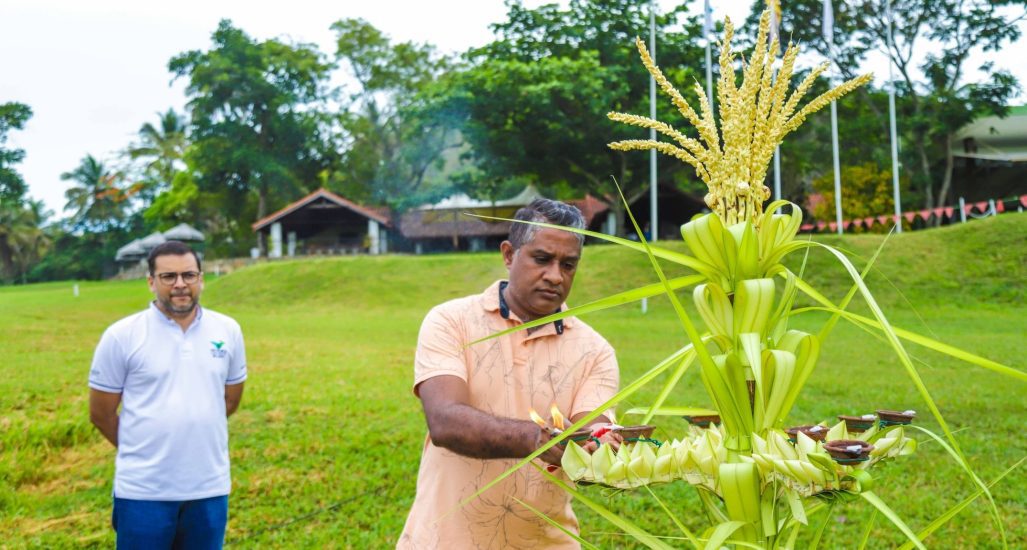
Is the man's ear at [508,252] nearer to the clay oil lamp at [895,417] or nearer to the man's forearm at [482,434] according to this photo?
the man's forearm at [482,434]

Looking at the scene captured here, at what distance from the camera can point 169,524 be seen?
3381 millimetres

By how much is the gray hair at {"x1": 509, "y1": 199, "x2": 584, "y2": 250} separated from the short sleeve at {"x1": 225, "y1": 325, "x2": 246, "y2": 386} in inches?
80.1

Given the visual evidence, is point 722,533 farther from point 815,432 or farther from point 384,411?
point 384,411

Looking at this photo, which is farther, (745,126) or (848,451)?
(745,126)

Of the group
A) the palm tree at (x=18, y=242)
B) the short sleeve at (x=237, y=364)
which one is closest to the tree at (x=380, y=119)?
the palm tree at (x=18, y=242)

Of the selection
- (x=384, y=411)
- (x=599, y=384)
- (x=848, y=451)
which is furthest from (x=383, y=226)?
(x=848, y=451)

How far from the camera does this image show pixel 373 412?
8727mm

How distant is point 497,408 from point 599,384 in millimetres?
287

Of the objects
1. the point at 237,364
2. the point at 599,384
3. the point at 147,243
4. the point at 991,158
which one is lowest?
the point at 237,364

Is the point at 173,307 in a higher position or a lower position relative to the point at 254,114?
lower

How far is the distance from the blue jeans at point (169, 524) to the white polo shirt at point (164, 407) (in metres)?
0.04

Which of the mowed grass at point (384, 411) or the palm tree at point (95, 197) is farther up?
the palm tree at point (95, 197)

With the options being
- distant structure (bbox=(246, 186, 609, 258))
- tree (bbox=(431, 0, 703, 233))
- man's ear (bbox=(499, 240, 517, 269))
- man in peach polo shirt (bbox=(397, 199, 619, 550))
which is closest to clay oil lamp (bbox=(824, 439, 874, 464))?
man in peach polo shirt (bbox=(397, 199, 619, 550))

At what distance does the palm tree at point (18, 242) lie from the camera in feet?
143
